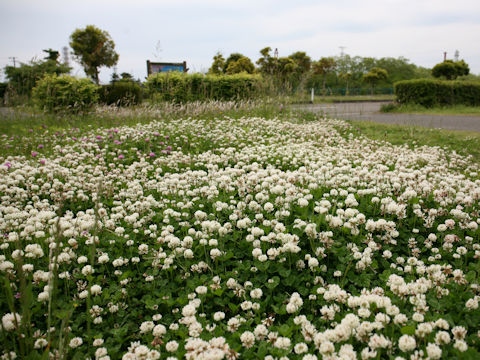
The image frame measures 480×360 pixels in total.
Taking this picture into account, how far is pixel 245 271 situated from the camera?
2828mm

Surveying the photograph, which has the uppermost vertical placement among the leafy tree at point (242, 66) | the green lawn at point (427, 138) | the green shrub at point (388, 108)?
the leafy tree at point (242, 66)

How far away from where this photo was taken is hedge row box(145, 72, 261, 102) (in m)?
13.6

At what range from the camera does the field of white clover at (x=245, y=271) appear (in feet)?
6.18

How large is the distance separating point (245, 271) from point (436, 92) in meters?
21.8

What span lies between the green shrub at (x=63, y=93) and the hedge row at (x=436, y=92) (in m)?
17.4

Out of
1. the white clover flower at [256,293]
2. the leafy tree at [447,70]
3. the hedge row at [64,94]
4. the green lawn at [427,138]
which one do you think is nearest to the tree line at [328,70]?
the leafy tree at [447,70]

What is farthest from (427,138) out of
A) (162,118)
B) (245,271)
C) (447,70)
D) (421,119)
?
(447,70)

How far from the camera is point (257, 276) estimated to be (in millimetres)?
2762

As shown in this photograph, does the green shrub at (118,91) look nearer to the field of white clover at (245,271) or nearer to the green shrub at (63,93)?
the green shrub at (63,93)

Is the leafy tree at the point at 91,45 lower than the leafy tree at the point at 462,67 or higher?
higher

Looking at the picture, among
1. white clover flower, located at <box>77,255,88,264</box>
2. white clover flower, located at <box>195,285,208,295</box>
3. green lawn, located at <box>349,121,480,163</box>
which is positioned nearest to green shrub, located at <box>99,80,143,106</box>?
green lawn, located at <box>349,121,480,163</box>

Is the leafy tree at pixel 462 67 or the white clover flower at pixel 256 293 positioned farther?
the leafy tree at pixel 462 67

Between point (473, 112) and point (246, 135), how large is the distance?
1627 centimetres

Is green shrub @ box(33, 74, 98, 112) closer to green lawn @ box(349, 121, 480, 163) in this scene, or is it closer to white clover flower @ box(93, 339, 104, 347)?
green lawn @ box(349, 121, 480, 163)
